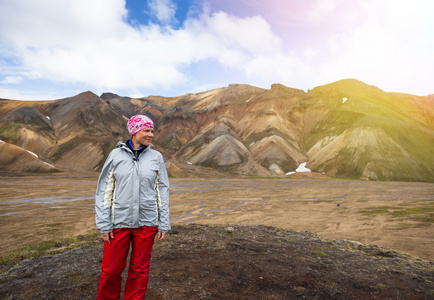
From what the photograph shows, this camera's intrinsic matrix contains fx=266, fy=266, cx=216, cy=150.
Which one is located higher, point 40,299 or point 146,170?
point 146,170

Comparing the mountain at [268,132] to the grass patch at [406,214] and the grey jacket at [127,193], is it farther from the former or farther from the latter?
the grey jacket at [127,193]

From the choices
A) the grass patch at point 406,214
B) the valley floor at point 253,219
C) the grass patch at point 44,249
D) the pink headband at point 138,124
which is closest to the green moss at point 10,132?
the valley floor at point 253,219

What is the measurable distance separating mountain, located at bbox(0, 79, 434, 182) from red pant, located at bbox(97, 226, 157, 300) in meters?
52.5

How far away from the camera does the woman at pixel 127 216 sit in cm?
308

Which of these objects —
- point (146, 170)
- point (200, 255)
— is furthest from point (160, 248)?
point (146, 170)

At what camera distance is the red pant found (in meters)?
3.06

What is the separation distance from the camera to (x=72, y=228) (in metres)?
14.7

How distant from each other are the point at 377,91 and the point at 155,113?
3632 inches

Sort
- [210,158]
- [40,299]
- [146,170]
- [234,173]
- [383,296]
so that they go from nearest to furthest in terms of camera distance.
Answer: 1. [146,170]
2. [40,299]
3. [383,296]
4. [234,173]
5. [210,158]

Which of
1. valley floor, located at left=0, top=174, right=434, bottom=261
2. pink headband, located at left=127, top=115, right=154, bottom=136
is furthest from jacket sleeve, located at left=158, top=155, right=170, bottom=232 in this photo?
valley floor, located at left=0, top=174, right=434, bottom=261

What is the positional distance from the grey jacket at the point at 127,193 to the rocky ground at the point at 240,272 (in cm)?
167

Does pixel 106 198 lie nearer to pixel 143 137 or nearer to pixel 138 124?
pixel 143 137

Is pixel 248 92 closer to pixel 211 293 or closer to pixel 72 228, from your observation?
pixel 72 228

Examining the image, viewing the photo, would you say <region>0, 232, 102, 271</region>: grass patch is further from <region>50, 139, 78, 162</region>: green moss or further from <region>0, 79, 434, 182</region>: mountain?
<region>50, 139, 78, 162</region>: green moss
